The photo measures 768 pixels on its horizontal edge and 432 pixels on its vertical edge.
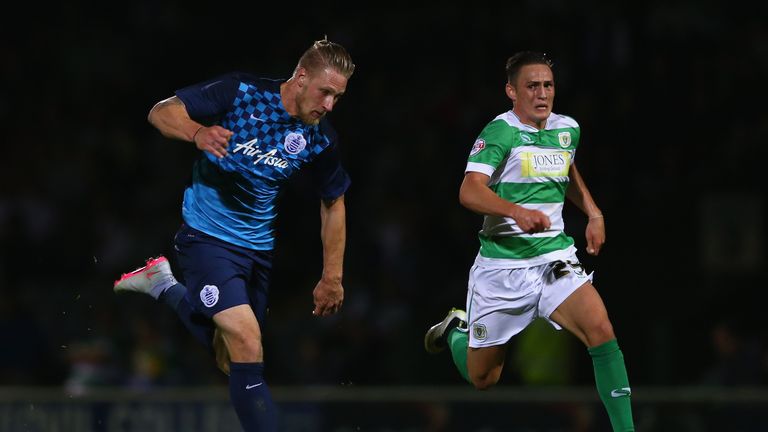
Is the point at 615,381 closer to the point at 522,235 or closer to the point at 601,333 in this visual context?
the point at 601,333

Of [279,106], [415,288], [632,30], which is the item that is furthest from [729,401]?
[279,106]

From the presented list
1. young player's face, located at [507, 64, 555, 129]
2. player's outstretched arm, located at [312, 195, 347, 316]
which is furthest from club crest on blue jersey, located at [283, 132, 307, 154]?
young player's face, located at [507, 64, 555, 129]

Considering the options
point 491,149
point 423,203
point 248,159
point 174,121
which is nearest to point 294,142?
point 248,159

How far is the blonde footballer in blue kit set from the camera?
6.52 m

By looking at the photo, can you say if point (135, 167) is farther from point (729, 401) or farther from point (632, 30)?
point (729, 401)

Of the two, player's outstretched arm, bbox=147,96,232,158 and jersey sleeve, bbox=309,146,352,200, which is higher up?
player's outstretched arm, bbox=147,96,232,158

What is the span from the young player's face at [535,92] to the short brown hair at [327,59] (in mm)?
819

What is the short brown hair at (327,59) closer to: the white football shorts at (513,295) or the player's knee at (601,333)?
the white football shorts at (513,295)

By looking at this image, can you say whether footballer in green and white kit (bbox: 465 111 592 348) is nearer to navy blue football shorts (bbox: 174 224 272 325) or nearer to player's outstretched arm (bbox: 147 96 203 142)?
navy blue football shorts (bbox: 174 224 272 325)

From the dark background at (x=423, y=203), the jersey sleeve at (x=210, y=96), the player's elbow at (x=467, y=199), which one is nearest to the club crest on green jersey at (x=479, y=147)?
the player's elbow at (x=467, y=199)

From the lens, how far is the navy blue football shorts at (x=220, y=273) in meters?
6.54

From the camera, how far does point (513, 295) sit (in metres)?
6.86

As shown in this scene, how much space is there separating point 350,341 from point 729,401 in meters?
3.21

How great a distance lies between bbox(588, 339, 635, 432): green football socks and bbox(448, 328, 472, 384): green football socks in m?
1.00
